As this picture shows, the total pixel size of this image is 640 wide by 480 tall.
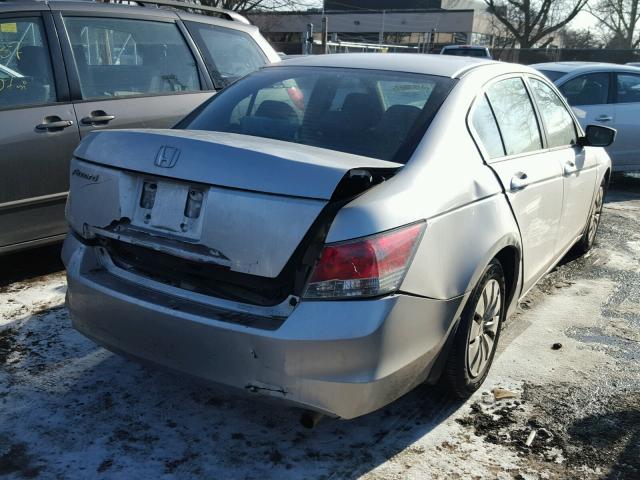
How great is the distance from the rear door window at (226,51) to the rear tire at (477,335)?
3.05m

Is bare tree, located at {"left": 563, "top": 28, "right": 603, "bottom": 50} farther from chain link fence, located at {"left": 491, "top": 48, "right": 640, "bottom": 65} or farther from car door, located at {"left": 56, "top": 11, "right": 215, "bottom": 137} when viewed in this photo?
car door, located at {"left": 56, "top": 11, "right": 215, "bottom": 137}

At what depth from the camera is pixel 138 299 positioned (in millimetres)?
2533

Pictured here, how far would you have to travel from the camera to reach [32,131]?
4145 millimetres

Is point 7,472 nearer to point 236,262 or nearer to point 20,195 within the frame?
point 236,262

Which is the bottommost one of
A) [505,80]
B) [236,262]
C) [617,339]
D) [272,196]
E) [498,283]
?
[617,339]

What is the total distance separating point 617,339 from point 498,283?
1.36 metres

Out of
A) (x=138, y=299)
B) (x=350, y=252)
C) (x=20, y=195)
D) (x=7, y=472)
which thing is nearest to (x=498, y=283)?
(x=350, y=252)

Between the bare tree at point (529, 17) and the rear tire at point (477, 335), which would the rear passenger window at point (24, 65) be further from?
the bare tree at point (529, 17)

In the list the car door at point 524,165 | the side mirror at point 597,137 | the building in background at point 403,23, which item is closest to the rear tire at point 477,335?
the car door at point 524,165

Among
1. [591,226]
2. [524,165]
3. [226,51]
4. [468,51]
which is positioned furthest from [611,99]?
[468,51]

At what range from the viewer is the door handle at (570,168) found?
4.00 metres

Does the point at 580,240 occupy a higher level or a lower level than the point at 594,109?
lower

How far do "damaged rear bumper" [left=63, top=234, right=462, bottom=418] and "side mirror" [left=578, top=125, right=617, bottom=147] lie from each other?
2526 mm

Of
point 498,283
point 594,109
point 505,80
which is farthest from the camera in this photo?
point 594,109
